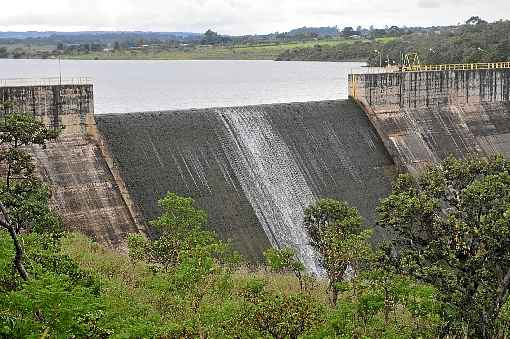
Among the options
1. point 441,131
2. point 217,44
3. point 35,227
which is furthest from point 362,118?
point 217,44

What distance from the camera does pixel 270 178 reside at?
1067 inches

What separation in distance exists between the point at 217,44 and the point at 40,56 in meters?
28.7

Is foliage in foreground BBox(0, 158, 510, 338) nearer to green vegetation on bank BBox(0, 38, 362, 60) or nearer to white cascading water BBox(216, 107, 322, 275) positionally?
white cascading water BBox(216, 107, 322, 275)

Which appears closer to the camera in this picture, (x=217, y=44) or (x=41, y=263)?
(x=41, y=263)

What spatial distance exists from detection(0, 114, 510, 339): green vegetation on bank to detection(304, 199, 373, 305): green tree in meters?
0.06

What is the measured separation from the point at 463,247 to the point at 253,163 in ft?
46.7

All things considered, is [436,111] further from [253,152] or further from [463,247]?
[463,247]

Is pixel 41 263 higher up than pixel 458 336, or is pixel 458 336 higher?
pixel 41 263

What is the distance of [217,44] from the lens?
11206cm

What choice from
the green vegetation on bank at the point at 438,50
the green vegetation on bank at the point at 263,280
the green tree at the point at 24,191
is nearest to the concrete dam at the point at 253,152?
the green tree at the point at 24,191

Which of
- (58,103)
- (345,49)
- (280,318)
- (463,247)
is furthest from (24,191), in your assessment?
(345,49)

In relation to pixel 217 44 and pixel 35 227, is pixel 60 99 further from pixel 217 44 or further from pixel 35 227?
pixel 217 44

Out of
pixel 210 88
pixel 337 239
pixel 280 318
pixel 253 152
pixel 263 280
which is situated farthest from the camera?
pixel 210 88

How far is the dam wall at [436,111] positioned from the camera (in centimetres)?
3297
